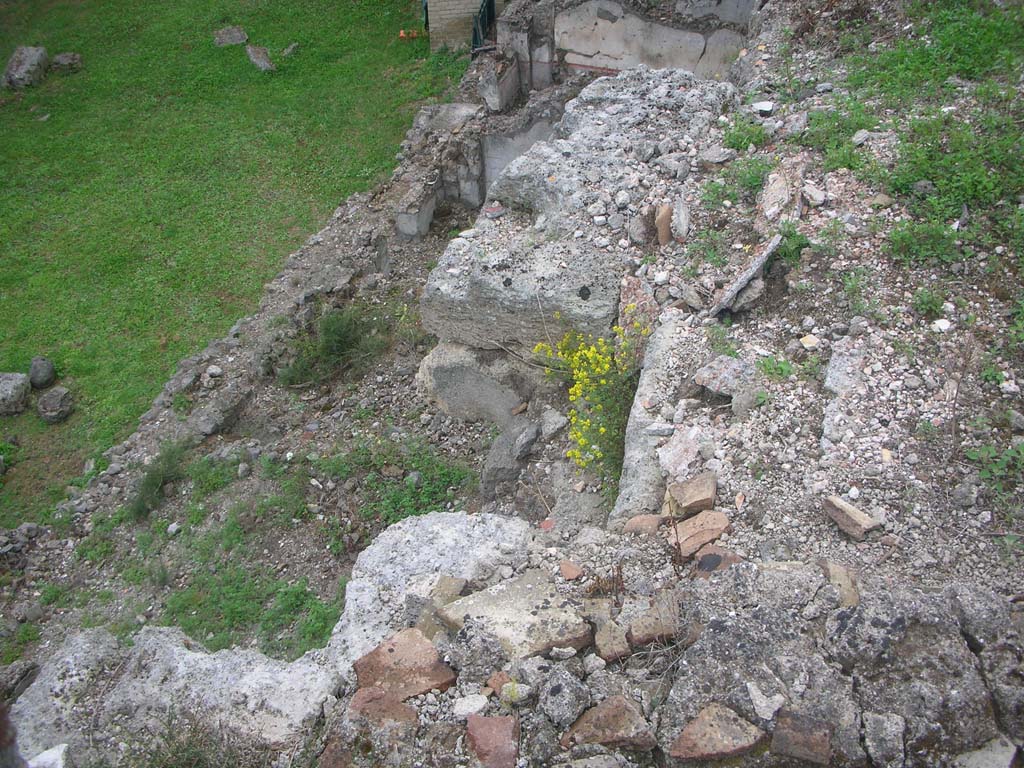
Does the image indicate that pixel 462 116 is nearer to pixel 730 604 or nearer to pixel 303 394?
pixel 303 394

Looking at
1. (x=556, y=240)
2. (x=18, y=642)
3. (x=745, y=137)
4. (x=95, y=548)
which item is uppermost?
(x=745, y=137)

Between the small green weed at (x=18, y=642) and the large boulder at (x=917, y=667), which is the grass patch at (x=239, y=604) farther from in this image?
the large boulder at (x=917, y=667)

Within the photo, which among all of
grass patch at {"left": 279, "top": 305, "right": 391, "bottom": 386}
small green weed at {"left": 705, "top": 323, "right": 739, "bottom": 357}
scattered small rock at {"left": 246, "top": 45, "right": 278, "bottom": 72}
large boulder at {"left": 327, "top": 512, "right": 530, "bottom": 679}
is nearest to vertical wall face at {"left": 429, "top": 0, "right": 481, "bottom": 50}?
scattered small rock at {"left": 246, "top": 45, "right": 278, "bottom": 72}

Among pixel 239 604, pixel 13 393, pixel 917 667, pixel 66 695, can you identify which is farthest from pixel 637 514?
pixel 13 393

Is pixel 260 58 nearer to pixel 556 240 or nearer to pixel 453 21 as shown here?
pixel 453 21

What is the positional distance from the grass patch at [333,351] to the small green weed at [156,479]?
3.83 ft

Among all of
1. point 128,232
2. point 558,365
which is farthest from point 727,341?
point 128,232

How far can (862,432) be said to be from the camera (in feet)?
12.5

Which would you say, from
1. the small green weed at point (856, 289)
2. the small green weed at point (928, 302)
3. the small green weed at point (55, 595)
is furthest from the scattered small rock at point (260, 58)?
the small green weed at point (928, 302)

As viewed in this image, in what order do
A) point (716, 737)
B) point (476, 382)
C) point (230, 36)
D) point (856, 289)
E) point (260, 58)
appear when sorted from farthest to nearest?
point (230, 36) < point (260, 58) < point (476, 382) < point (856, 289) < point (716, 737)

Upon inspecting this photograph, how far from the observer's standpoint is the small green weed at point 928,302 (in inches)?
166

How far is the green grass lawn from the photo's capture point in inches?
310

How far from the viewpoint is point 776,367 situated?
4.24 meters

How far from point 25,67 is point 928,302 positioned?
13534 millimetres
